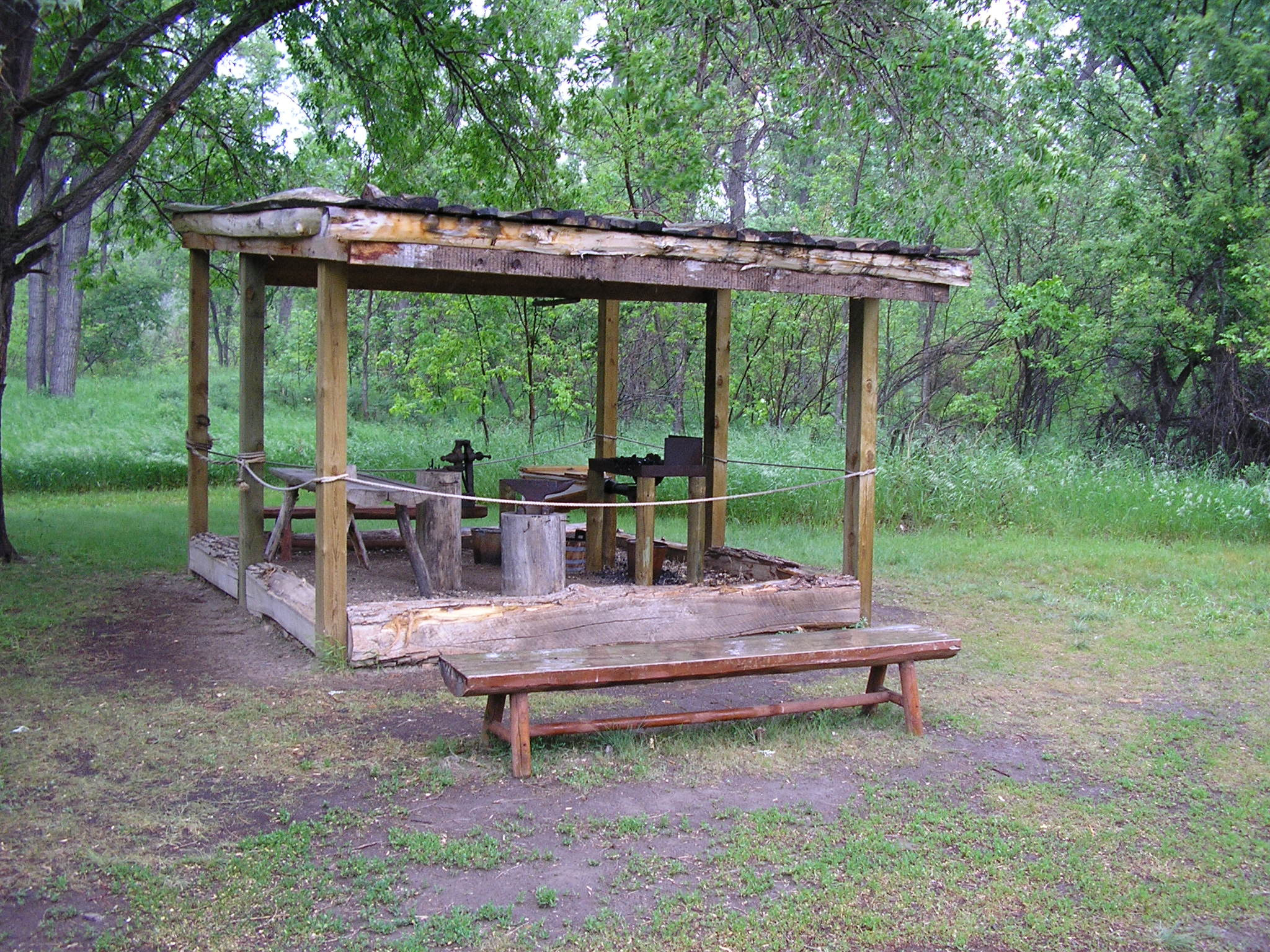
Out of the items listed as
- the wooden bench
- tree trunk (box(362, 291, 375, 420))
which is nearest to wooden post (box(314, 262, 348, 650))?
the wooden bench

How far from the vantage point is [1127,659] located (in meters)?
6.84

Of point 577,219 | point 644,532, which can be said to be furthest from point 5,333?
point 577,219

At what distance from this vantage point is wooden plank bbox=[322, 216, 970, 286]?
18.3ft

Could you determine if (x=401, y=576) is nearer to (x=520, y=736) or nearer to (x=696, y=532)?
(x=696, y=532)

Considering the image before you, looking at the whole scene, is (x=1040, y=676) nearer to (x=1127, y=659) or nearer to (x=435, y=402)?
(x=1127, y=659)

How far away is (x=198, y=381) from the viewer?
28.2 feet

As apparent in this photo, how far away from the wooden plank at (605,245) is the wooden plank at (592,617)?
2010mm

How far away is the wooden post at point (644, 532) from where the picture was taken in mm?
7785

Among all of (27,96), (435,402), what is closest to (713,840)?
(27,96)

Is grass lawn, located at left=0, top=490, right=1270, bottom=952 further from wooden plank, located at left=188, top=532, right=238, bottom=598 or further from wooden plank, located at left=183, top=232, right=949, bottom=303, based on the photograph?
wooden plank, located at left=183, top=232, right=949, bottom=303

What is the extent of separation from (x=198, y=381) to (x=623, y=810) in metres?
5.94

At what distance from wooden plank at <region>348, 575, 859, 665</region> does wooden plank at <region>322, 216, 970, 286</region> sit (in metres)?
2.01

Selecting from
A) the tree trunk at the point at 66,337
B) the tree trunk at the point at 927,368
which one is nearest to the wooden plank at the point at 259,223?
the tree trunk at the point at 927,368

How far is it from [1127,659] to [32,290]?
28169 mm
